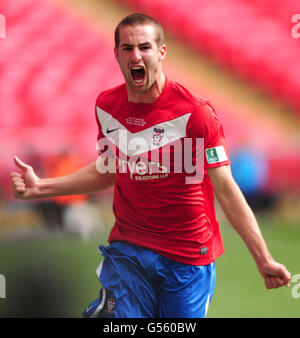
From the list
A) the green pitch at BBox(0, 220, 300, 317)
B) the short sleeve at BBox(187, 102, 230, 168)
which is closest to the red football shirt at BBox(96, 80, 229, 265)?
the short sleeve at BBox(187, 102, 230, 168)

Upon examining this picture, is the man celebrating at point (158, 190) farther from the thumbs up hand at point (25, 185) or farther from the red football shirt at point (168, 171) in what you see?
the thumbs up hand at point (25, 185)

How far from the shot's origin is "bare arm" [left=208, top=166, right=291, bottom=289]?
2039 mm

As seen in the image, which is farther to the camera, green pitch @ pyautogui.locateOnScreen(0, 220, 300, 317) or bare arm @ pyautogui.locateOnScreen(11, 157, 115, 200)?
green pitch @ pyautogui.locateOnScreen(0, 220, 300, 317)

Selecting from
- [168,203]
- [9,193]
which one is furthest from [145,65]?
[9,193]

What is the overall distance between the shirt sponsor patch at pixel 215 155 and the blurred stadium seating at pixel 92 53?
16.9 feet

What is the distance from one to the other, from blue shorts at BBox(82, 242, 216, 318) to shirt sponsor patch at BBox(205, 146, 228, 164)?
1.52 ft

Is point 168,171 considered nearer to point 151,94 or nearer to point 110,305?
point 151,94

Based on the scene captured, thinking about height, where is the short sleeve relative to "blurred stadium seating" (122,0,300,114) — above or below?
below

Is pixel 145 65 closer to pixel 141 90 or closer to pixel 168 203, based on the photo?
pixel 141 90

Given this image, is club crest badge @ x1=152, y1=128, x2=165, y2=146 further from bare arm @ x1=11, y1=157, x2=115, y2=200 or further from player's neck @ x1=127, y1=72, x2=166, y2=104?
bare arm @ x1=11, y1=157, x2=115, y2=200

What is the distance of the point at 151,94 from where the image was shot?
88.7 inches

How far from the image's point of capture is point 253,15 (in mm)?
9602

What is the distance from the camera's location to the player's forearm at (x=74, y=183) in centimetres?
Result: 254

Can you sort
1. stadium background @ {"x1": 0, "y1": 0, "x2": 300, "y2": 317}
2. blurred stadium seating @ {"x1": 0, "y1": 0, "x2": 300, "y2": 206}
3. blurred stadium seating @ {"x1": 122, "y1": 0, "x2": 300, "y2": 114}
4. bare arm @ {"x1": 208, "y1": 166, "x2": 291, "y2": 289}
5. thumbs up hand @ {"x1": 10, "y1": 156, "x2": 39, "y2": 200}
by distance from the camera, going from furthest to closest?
1. blurred stadium seating @ {"x1": 122, "y1": 0, "x2": 300, "y2": 114}
2. blurred stadium seating @ {"x1": 0, "y1": 0, "x2": 300, "y2": 206}
3. stadium background @ {"x1": 0, "y1": 0, "x2": 300, "y2": 317}
4. thumbs up hand @ {"x1": 10, "y1": 156, "x2": 39, "y2": 200}
5. bare arm @ {"x1": 208, "y1": 166, "x2": 291, "y2": 289}
